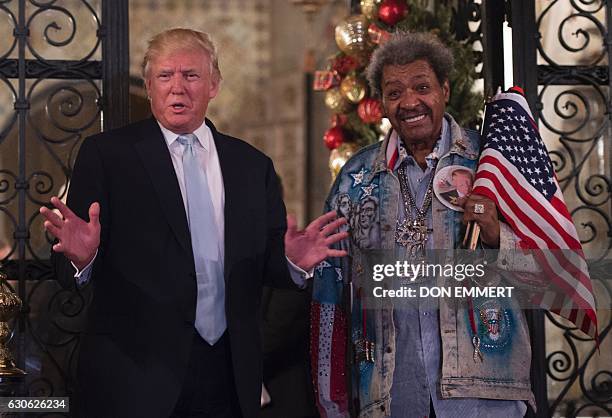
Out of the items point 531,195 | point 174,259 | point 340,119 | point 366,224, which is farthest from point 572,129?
point 174,259

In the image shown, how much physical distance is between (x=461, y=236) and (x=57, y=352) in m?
1.88

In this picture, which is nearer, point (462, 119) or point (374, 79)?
point (374, 79)

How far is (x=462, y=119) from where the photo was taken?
6.60 metres

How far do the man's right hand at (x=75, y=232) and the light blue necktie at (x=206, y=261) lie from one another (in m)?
0.39

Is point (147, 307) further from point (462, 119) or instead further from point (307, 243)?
point (462, 119)

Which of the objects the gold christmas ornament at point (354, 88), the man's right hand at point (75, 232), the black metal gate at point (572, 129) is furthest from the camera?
the gold christmas ornament at point (354, 88)

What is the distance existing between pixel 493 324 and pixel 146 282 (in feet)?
4.61

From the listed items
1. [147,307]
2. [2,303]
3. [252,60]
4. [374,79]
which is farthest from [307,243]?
[252,60]

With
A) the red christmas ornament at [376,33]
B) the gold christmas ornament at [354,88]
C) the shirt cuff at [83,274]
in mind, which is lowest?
the shirt cuff at [83,274]

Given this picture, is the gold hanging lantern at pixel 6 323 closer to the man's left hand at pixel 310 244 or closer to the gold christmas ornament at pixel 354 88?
the man's left hand at pixel 310 244

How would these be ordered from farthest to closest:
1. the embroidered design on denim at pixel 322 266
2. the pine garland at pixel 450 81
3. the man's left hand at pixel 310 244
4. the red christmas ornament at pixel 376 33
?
1. the red christmas ornament at pixel 376 33
2. the pine garland at pixel 450 81
3. the embroidered design on denim at pixel 322 266
4. the man's left hand at pixel 310 244

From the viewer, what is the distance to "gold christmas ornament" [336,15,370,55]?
717 cm

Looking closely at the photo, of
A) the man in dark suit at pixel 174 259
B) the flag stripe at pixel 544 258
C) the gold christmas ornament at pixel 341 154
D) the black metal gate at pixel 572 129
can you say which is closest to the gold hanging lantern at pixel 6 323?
the man in dark suit at pixel 174 259

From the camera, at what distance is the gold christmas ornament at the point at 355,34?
7.17 m
